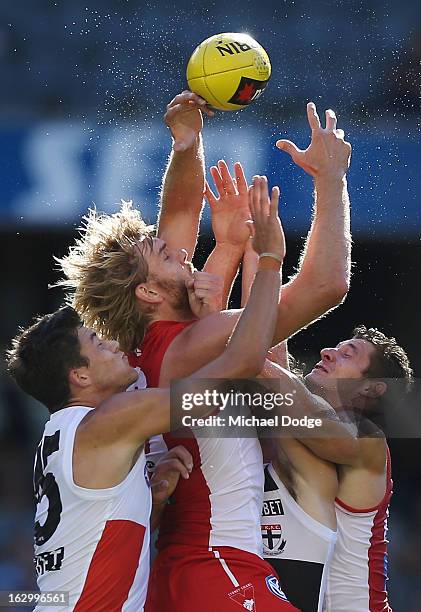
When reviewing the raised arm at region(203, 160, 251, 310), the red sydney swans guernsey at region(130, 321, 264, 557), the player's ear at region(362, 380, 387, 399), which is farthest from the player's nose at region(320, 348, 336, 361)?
the red sydney swans guernsey at region(130, 321, 264, 557)

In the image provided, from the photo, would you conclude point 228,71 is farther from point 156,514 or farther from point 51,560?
point 51,560

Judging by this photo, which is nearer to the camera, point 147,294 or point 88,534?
point 88,534

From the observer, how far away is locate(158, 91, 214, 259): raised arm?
5.39 metres

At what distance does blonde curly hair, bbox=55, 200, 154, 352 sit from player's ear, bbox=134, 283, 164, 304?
0.03 meters

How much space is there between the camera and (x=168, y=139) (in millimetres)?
9391

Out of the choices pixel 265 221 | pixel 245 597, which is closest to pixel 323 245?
pixel 265 221

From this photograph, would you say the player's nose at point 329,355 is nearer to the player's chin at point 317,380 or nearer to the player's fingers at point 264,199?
the player's chin at point 317,380

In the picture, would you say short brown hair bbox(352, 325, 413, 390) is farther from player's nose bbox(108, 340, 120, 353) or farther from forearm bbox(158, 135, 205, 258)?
player's nose bbox(108, 340, 120, 353)

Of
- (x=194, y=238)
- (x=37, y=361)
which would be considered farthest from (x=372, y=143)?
(x=37, y=361)

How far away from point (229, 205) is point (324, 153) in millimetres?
956

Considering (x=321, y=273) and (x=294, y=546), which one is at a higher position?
(x=321, y=273)

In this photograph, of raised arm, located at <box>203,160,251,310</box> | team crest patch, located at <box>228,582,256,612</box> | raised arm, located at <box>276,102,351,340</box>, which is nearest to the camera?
team crest patch, located at <box>228,582,256,612</box>

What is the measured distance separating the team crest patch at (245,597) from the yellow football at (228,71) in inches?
86.7

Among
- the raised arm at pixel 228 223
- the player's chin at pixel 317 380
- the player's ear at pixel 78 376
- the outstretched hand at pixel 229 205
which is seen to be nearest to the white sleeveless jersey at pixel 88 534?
the player's ear at pixel 78 376
